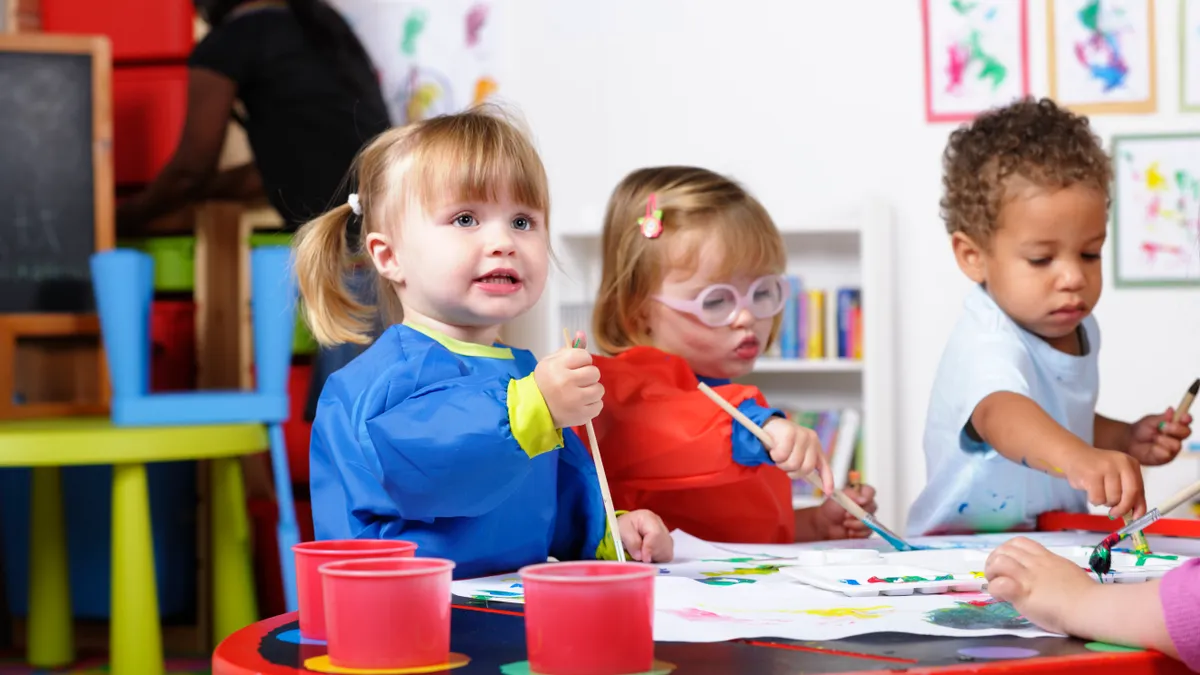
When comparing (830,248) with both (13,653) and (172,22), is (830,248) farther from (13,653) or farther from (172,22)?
(13,653)

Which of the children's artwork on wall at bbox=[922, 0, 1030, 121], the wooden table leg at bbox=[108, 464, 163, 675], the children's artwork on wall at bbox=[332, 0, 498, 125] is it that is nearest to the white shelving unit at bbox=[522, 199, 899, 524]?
the children's artwork on wall at bbox=[922, 0, 1030, 121]

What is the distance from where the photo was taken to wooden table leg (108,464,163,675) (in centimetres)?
225

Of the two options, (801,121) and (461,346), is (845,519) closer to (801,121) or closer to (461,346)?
(461,346)

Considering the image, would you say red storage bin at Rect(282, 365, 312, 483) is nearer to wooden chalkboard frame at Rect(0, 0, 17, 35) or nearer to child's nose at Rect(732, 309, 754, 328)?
wooden chalkboard frame at Rect(0, 0, 17, 35)

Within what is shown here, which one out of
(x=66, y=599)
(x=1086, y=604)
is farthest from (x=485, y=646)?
(x=66, y=599)

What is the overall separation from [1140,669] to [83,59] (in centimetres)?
272

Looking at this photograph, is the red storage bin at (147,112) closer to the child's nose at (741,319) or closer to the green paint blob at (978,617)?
the child's nose at (741,319)

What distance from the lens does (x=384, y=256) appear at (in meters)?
1.18

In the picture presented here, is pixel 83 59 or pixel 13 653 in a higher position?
pixel 83 59

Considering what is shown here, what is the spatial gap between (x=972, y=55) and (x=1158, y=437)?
2.18m

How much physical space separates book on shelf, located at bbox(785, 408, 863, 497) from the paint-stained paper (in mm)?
2157

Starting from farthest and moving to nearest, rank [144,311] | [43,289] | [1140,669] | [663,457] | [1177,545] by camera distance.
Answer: [43,289]
[144,311]
[663,457]
[1177,545]
[1140,669]

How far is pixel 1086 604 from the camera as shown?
0.70 m

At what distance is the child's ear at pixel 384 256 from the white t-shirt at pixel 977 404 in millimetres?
648
